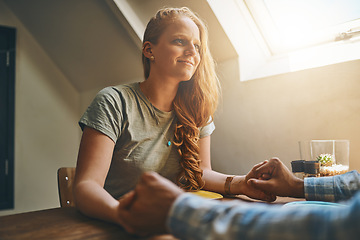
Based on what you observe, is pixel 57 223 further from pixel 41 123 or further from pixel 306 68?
pixel 41 123

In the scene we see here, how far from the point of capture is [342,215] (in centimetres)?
42

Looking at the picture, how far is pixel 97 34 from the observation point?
247 centimetres

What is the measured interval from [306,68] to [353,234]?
1.27 metres

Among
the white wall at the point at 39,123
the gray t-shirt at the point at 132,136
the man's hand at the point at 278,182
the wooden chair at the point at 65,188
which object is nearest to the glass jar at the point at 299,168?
the man's hand at the point at 278,182

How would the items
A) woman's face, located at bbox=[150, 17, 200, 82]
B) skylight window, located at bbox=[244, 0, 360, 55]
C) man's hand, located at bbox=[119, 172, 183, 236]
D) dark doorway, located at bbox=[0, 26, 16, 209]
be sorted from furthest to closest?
dark doorway, located at bbox=[0, 26, 16, 209]
skylight window, located at bbox=[244, 0, 360, 55]
woman's face, located at bbox=[150, 17, 200, 82]
man's hand, located at bbox=[119, 172, 183, 236]

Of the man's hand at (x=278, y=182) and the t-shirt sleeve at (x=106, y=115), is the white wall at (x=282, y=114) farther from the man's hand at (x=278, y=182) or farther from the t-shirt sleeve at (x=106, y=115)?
the t-shirt sleeve at (x=106, y=115)

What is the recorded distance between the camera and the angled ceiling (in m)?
1.89

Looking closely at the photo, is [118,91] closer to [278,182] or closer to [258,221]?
[278,182]

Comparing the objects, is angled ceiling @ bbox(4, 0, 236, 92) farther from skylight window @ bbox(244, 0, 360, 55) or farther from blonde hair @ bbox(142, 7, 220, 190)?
blonde hair @ bbox(142, 7, 220, 190)

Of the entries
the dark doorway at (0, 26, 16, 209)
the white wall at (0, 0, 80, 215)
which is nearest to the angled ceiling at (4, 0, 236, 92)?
the white wall at (0, 0, 80, 215)

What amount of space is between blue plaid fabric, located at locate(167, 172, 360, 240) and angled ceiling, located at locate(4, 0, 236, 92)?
143 cm

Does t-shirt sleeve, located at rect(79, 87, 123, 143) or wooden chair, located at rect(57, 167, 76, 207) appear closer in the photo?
t-shirt sleeve, located at rect(79, 87, 123, 143)

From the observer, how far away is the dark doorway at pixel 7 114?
2.77m

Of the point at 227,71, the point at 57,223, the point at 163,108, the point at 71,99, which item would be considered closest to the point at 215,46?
the point at 227,71
